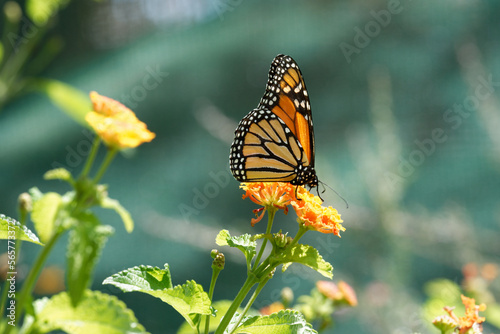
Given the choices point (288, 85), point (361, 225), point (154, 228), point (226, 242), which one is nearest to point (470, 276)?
point (288, 85)

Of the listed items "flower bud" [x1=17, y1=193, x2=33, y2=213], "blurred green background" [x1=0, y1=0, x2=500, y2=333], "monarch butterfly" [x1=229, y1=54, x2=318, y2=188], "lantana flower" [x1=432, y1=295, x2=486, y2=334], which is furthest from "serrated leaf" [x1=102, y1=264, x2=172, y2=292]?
"blurred green background" [x1=0, y1=0, x2=500, y2=333]

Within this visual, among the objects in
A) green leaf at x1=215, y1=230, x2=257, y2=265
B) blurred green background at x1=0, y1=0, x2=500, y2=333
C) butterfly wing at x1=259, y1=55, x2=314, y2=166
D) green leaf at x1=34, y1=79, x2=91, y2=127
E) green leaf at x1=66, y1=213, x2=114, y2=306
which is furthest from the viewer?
blurred green background at x1=0, y1=0, x2=500, y2=333

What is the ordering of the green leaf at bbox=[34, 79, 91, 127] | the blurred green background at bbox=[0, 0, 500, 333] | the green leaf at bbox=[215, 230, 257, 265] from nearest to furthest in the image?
the green leaf at bbox=[215, 230, 257, 265] < the green leaf at bbox=[34, 79, 91, 127] < the blurred green background at bbox=[0, 0, 500, 333]

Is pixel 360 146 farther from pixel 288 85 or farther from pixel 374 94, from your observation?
pixel 288 85

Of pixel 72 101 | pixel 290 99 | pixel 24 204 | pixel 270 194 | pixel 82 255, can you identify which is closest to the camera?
pixel 82 255

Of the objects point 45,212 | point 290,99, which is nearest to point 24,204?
point 45,212

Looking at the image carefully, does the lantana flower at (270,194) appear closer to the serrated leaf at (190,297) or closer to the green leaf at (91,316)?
the serrated leaf at (190,297)

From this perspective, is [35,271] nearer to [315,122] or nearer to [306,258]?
[306,258]

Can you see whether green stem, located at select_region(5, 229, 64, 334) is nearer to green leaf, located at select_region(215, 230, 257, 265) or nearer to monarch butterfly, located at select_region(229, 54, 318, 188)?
green leaf, located at select_region(215, 230, 257, 265)
